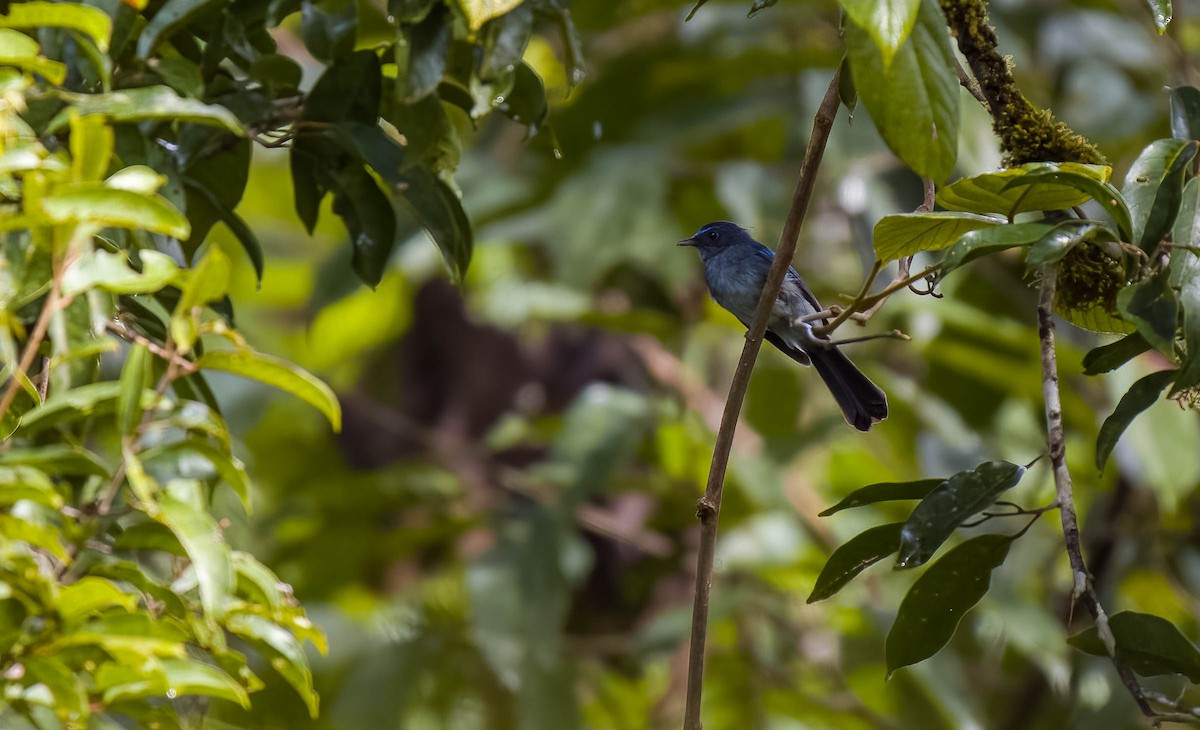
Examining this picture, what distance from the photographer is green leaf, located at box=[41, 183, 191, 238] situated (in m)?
1.32

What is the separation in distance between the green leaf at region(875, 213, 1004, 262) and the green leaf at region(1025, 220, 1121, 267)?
8 centimetres

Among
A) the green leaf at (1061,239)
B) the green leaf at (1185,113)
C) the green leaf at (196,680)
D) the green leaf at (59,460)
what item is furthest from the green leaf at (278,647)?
the green leaf at (1185,113)

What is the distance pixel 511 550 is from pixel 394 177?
109 inches

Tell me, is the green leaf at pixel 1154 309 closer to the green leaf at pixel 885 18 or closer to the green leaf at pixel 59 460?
the green leaf at pixel 885 18

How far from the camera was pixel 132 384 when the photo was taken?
1467mm

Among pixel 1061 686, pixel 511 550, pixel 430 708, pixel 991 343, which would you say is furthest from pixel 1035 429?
pixel 430 708

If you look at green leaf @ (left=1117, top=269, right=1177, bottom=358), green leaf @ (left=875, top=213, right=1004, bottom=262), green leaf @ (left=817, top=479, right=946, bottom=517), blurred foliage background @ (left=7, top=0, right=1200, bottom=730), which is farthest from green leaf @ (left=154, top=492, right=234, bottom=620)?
blurred foliage background @ (left=7, top=0, right=1200, bottom=730)

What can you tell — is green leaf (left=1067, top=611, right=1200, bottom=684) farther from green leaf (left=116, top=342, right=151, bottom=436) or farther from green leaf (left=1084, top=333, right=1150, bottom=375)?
green leaf (left=116, top=342, right=151, bottom=436)

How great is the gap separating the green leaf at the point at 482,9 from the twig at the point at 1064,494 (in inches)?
31.9

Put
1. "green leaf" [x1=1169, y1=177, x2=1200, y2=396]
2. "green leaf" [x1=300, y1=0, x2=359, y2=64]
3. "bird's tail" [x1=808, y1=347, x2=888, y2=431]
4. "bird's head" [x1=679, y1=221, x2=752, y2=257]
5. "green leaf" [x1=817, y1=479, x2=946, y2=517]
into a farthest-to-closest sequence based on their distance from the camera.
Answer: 1. "bird's head" [x1=679, y1=221, x2=752, y2=257]
2. "bird's tail" [x1=808, y1=347, x2=888, y2=431]
3. "green leaf" [x1=300, y1=0, x2=359, y2=64]
4. "green leaf" [x1=817, y1=479, x2=946, y2=517]
5. "green leaf" [x1=1169, y1=177, x2=1200, y2=396]

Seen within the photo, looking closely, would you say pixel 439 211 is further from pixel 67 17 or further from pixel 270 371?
pixel 67 17

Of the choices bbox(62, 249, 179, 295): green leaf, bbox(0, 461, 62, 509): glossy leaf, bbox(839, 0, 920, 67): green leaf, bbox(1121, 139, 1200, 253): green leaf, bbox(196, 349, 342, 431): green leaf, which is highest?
bbox(1121, 139, 1200, 253): green leaf

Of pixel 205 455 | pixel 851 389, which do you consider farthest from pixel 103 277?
pixel 851 389

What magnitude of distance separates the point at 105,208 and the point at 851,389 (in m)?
1.79
